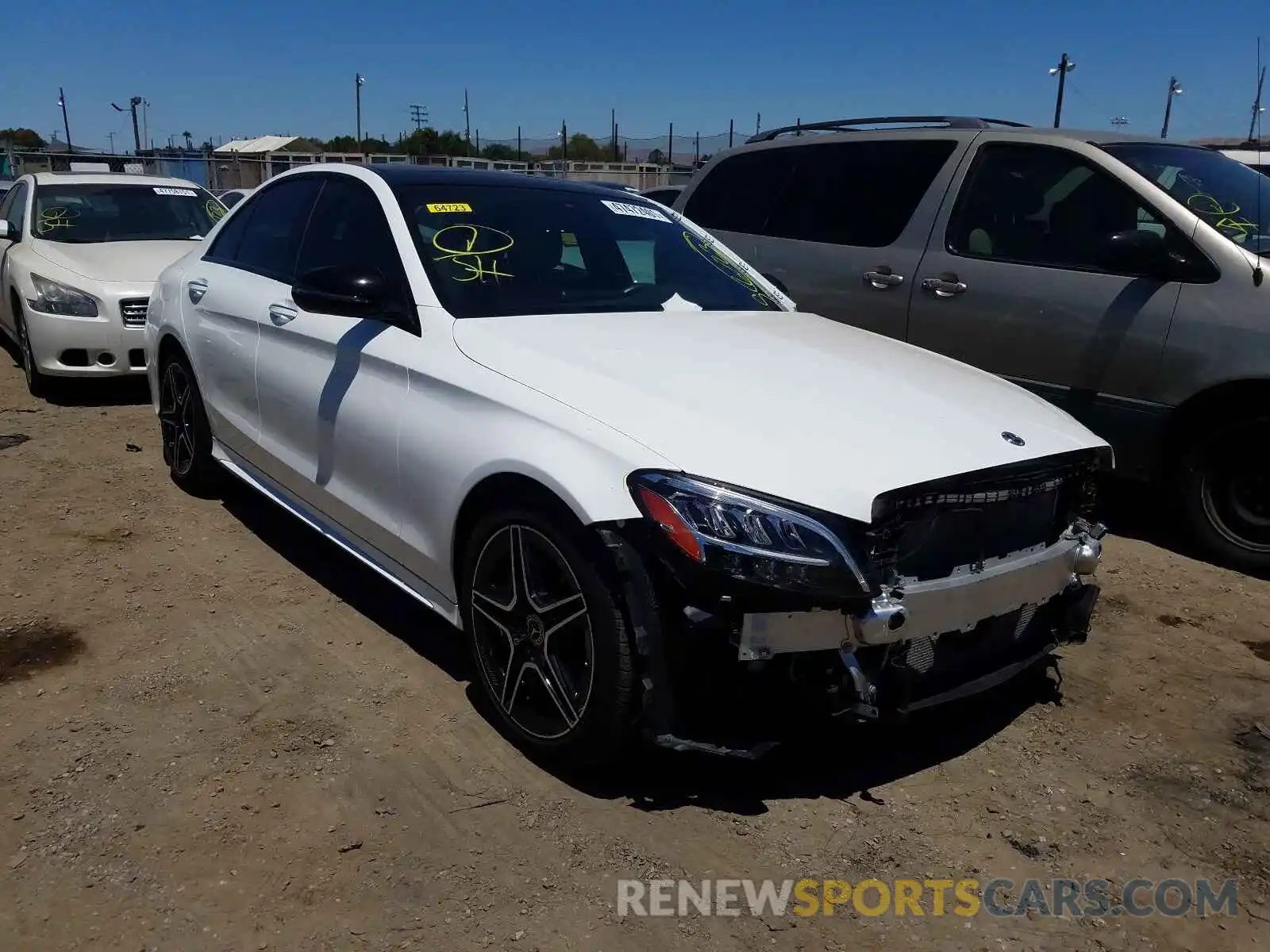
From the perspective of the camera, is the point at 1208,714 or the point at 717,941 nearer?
the point at 717,941

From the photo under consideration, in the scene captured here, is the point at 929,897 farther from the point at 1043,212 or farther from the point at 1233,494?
the point at 1043,212

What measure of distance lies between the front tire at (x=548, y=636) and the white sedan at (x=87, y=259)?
5222 millimetres

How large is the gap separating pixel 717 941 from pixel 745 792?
573mm

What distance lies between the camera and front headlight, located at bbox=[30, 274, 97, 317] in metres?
7.02

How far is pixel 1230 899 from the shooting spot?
2.52m

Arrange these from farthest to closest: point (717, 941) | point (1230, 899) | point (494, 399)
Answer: point (494, 399) → point (1230, 899) → point (717, 941)

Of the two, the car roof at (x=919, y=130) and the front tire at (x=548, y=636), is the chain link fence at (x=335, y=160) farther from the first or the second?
the front tire at (x=548, y=636)

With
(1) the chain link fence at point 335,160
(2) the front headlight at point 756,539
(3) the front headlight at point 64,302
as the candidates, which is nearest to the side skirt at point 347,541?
(2) the front headlight at point 756,539

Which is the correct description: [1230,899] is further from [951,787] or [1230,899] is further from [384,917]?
[384,917]

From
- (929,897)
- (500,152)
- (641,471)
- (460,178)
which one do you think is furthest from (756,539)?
(500,152)

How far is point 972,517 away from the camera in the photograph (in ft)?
8.92

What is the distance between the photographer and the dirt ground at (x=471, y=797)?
2.39 m

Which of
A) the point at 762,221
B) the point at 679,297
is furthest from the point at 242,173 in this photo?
the point at 679,297

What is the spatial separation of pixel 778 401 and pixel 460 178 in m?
1.84
